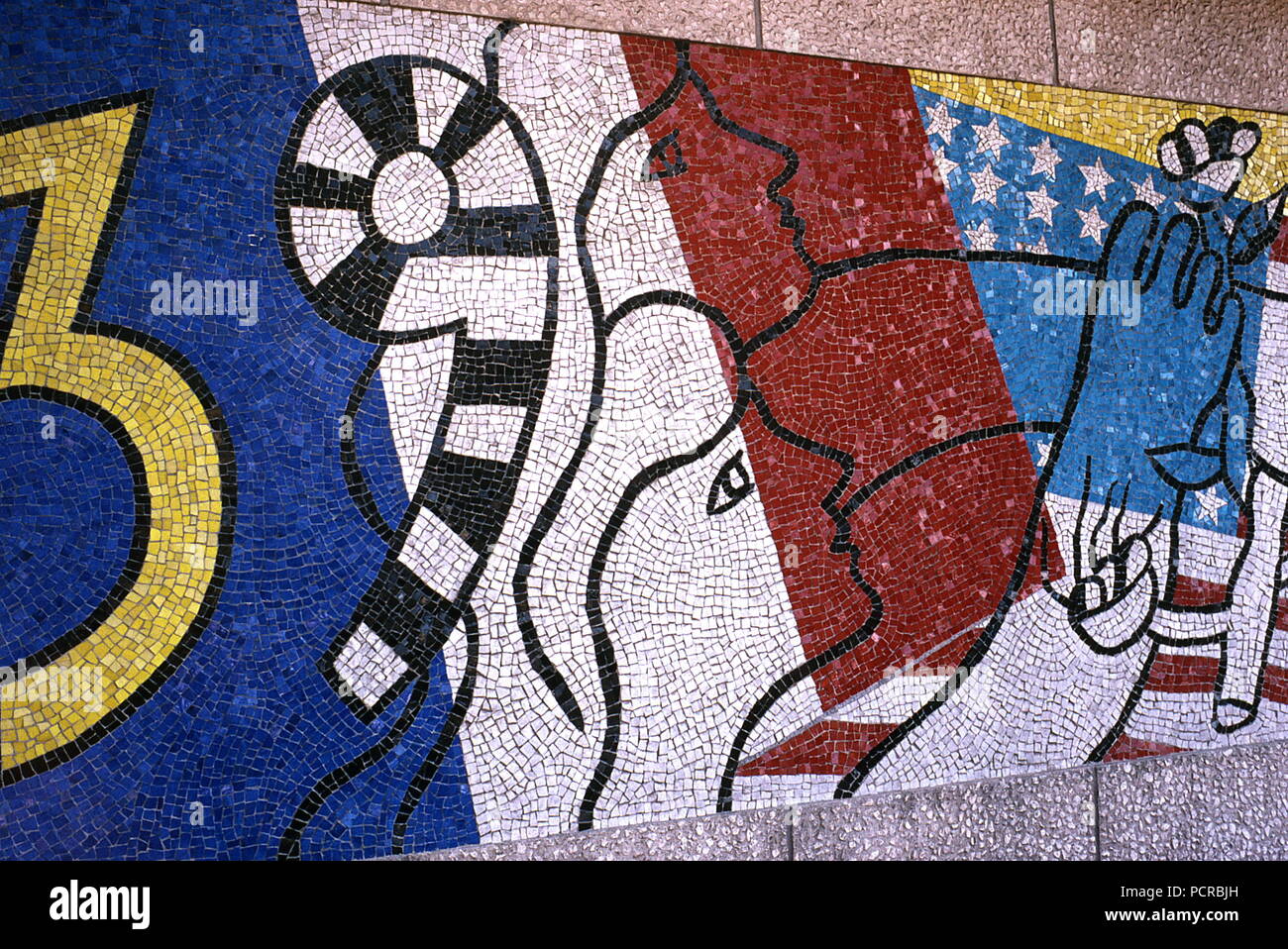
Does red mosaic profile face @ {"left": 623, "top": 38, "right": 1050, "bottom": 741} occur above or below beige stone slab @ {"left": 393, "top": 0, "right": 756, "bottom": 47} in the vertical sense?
below

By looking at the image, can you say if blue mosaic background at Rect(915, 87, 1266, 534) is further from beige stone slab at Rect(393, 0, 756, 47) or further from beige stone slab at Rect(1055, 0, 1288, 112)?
beige stone slab at Rect(393, 0, 756, 47)

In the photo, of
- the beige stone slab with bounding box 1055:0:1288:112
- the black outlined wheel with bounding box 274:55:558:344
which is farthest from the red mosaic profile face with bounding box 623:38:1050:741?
the beige stone slab with bounding box 1055:0:1288:112

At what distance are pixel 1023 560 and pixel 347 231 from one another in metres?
1.59

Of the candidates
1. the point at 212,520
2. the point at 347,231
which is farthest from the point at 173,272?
the point at 212,520

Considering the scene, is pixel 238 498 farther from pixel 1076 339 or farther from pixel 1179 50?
pixel 1179 50

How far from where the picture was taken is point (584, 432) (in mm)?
2039

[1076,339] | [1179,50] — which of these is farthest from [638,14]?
[1179,50]

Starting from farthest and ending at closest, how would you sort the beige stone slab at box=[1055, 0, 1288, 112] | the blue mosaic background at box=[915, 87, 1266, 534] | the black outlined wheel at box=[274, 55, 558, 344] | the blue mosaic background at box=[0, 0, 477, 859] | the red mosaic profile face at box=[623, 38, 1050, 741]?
the beige stone slab at box=[1055, 0, 1288, 112], the blue mosaic background at box=[915, 87, 1266, 534], the red mosaic profile face at box=[623, 38, 1050, 741], the black outlined wheel at box=[274, 55, 558, 344], the blue mosaic background at box=[0, 0, 477, 859]

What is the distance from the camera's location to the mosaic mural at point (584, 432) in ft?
5.91

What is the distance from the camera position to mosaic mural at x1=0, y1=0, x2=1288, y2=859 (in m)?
1.80

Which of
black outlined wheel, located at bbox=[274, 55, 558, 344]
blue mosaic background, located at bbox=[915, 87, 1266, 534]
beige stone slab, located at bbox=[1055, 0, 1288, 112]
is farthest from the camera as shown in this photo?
beige stone slab, located at bbox=[1055, 0, 1288, 112]

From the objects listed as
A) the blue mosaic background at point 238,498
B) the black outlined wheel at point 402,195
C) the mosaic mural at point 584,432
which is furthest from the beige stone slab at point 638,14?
the blue mosaic background at point 238,498

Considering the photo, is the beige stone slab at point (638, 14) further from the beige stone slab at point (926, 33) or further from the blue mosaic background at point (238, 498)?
the blue mosaic background at point (238, 498)

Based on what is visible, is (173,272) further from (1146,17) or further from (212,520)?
(1146,17)
